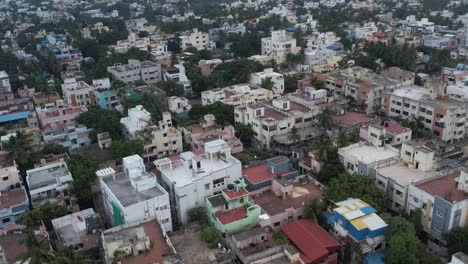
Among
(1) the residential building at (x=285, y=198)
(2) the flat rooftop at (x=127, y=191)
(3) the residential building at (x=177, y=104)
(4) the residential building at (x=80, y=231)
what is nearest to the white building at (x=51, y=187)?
(4) the residential building at (x=80, y=231)

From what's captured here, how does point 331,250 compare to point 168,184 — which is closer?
point 331,250

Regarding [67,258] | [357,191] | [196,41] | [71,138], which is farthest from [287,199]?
[196,41]

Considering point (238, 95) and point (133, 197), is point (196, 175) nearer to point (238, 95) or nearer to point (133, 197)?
point (133, 197)

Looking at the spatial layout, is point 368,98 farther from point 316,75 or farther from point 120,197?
point 120,197

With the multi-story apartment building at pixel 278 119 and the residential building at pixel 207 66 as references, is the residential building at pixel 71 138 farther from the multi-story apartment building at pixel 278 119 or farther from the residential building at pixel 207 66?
the residential building at pixel 207 66

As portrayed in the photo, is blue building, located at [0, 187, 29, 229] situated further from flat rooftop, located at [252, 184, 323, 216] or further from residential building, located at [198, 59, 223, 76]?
residential building, located at [198, 59, 223, 76]

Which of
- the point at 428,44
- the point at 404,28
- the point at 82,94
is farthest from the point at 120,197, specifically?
the point at 404,28
